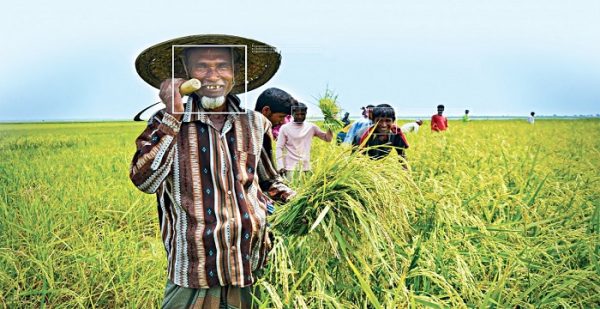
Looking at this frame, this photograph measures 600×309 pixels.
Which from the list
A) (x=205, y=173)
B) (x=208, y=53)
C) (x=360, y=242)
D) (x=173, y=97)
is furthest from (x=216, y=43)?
(x=360, y=242)

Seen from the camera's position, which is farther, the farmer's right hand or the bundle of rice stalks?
the bundle of rice stalks

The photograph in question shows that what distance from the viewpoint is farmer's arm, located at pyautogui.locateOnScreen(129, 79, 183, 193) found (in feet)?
3.74

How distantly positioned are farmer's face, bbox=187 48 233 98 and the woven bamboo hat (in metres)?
0.03

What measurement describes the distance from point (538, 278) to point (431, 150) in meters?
2.03

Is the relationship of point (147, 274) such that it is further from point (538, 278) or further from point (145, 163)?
point (538, 278)

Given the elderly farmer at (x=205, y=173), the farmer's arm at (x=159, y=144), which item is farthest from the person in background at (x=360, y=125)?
the farmer's arm at (x=159, y=144)

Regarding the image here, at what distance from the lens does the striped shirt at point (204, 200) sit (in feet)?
4.03

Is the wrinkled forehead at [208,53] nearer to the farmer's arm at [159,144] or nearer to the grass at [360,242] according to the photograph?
the farmer's arm at [159,144]

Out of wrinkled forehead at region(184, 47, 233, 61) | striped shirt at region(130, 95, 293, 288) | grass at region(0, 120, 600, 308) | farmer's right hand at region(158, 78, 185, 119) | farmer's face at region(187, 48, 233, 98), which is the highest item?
wrinkled forehead at region(184, 47, 233, 61)

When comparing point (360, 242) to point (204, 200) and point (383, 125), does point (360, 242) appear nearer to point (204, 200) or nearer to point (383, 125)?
point (204, 200)

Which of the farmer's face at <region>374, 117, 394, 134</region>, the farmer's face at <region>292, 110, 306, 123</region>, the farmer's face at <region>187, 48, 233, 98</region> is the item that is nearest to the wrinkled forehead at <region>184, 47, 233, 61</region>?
the farmer's face at <region>187, 48, 233, 98</region>

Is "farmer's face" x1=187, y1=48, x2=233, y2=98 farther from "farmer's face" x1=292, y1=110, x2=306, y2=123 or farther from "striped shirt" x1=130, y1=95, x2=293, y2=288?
"farmer's face" x1=292, y1=110, x2=306, y2=123

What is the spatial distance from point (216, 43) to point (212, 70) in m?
0.09

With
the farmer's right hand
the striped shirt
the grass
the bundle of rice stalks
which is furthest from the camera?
the bundle of rice stalks
